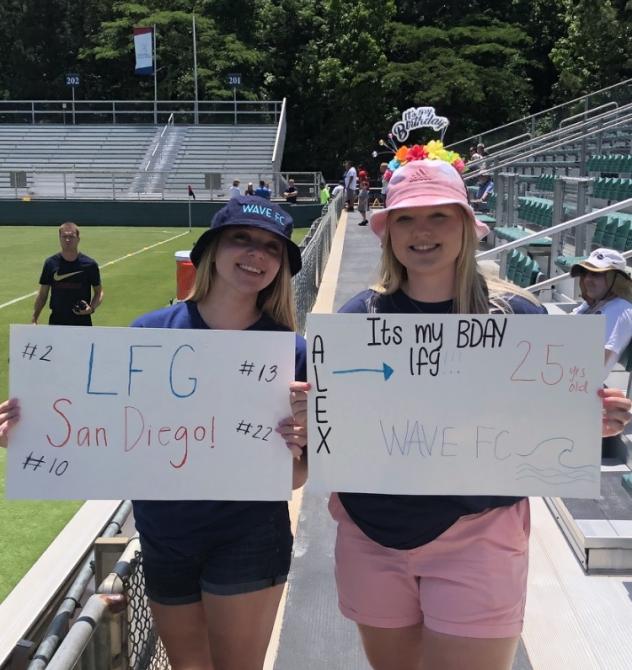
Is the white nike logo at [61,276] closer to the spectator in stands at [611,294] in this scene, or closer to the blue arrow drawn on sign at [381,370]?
the spectator in stands at [611,294]

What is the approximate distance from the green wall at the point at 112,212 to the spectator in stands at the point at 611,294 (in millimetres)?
23286

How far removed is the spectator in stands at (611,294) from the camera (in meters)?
4.24

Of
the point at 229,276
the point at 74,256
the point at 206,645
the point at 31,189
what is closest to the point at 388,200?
the point at 229,276

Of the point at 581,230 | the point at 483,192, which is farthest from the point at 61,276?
the point at 483,192

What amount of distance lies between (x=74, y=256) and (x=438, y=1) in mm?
43372

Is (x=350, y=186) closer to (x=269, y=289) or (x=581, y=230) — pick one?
(x=581, y=230)

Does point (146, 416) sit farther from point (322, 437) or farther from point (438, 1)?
point (438, 1)

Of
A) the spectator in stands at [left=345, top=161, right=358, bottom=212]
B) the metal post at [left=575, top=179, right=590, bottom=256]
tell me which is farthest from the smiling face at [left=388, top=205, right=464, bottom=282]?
the spectator in stands at [left=345, top=161, right=358, bottom=212]

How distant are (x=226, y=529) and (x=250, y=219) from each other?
2.95 ft

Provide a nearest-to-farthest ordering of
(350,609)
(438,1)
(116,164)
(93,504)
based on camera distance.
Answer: (350,609) → (93,504) → (116,164) → (438,1)

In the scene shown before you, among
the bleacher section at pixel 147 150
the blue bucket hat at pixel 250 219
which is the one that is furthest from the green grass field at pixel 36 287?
the bleacher section at pixel 147 150

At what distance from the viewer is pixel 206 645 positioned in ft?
7.56

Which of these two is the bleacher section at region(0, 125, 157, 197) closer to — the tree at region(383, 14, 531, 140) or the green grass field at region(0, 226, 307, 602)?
the green grass field at region(0, 226, 307, 602)

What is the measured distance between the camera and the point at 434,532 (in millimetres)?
2062
